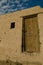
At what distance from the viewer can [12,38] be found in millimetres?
17672

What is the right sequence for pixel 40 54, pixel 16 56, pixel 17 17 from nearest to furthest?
pixel 40 54, pixel 16 56, pixel 17 17

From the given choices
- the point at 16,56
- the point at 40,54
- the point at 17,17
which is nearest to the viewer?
the point at 40,54

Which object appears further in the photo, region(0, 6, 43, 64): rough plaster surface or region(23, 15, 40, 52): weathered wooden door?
region(23, 15, 40, 52): weathered wooden door

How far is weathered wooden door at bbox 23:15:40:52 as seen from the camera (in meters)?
16.6

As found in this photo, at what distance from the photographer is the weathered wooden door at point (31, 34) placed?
54.4 feet

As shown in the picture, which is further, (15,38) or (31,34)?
(15,38)

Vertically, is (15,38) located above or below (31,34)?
below

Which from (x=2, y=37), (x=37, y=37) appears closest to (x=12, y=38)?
(x=2, y=37)

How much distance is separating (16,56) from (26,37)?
6.81ft

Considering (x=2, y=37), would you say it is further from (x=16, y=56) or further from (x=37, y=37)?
(x=37, y=37)

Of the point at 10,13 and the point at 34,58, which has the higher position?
the point at 10,13

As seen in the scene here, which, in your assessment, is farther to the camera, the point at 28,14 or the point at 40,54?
the point at 28,14

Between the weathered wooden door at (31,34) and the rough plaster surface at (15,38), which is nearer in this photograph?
the rough plaster surface at (15,38)

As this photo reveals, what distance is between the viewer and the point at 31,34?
17.0 metres
